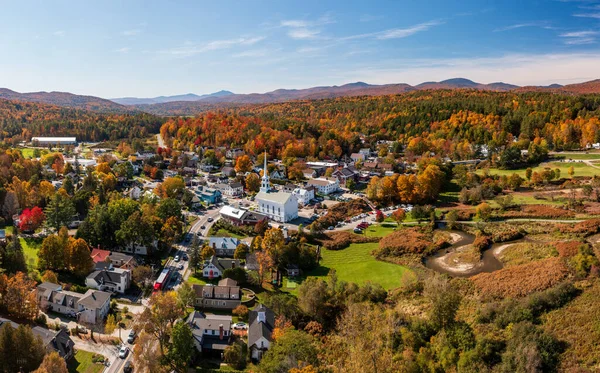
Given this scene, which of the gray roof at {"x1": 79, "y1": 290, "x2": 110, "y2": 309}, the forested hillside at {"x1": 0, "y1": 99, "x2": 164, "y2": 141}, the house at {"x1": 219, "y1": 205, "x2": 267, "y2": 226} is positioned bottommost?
the gray roof at {"x1": 79, "y1": 290, "x2": 110, "y2": 309}

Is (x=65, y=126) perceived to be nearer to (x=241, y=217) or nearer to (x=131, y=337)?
(x=241, y=217)

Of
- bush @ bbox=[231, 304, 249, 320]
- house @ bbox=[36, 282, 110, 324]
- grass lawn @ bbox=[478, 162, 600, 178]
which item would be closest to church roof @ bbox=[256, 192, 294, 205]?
bush @ bbox=[231, 304, 249, 320]

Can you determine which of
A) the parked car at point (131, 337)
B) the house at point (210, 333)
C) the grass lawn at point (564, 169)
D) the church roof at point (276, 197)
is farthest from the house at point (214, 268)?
the grass lawn at point (564, 169)

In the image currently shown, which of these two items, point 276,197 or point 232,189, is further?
point 232,189

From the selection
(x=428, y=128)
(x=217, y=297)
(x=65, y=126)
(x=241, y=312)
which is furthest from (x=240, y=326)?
(x=65, y=126)

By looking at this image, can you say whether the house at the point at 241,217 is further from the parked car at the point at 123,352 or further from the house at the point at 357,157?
the house at the point at 357,157

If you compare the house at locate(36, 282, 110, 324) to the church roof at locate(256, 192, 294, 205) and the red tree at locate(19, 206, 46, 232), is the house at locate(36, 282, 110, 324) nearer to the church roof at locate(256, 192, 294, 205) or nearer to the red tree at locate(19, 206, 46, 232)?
the red tree at locate(19, 206, 46, 232)

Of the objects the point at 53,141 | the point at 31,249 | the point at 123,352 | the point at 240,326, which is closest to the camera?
the point at 123,352

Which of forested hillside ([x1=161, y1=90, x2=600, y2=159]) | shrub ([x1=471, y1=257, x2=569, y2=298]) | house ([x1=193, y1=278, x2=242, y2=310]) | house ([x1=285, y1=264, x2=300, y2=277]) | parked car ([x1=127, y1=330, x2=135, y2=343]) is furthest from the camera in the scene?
forested hillside ([x1=161, y1=90, x2=600, y2=159])
